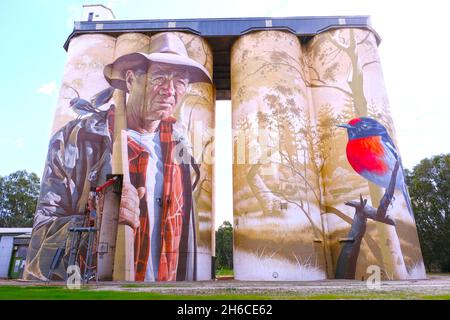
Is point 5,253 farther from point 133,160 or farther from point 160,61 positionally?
point 160,61

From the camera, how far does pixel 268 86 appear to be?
2331cm

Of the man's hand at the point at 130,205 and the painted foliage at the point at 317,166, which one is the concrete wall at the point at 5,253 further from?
the painted foliage at the point at 317,166

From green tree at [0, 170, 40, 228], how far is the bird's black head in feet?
163

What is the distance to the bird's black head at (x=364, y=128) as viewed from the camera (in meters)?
22.2

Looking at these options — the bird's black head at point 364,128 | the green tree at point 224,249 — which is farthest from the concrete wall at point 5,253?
the green tree at point 224,249

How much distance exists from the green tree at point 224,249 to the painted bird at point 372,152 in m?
52.4

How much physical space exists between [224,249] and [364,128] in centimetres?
5378

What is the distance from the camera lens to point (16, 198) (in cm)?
5178

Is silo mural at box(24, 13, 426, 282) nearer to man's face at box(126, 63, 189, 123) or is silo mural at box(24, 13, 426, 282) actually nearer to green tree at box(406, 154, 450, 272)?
man's face at box(126, 63, 189, 123)

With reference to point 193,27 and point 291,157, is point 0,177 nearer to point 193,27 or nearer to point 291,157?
point 193,27

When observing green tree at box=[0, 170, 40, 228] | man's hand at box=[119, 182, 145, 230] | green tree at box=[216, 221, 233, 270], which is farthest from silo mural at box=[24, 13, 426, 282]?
green tree at box=[216, 221, 233, 270]

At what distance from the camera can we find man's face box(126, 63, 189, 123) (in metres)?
23.0

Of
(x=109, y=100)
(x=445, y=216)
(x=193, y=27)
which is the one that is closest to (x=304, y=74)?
(x=193, y=27)

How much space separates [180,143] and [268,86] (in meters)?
7.41
